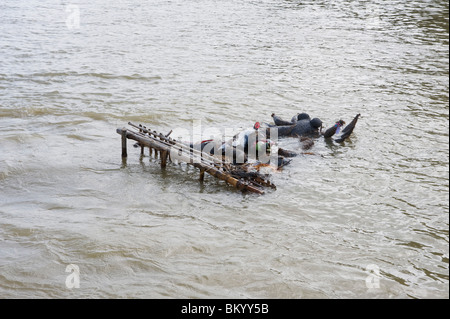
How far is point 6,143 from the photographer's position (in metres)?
11.9

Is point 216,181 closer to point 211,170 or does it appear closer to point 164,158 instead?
point 211,170

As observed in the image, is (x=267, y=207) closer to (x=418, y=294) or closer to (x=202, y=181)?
(x=202, y=181)

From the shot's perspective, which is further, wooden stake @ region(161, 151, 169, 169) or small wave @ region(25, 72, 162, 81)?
small wave @ region(25, 72, 162, 81)

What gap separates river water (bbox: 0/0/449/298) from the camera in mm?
7047

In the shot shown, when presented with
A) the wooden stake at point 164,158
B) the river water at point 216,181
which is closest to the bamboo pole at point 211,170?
the wooden stake at point 164,158

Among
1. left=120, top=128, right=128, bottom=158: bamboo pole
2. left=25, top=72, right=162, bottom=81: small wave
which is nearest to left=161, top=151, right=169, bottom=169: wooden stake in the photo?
left=120, top=128, right=128, bottom=158: bamboo pole

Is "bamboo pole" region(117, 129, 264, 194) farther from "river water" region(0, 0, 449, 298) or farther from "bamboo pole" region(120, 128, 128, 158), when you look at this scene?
"bamboo pole" region(120, 128, 128, 158)

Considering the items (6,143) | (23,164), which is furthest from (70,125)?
(23,164)

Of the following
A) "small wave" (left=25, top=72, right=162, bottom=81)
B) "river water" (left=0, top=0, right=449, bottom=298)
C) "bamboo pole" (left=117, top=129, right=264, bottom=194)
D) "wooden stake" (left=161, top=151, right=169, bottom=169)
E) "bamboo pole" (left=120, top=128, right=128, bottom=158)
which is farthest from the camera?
"small wave" (left=25, top=72, right=162, bottom=81)

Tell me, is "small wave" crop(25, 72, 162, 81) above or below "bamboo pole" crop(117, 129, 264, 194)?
above

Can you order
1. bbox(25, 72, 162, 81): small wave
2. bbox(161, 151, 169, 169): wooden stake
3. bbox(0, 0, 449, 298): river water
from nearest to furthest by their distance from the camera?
bbox(0, 0, 449, 298): river water → bbox(161, 151, 169, 169): wooden stake → bbox(25, 72, 162, 81): small wave

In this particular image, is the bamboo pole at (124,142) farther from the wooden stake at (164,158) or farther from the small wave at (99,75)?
the small wave at (99,75)

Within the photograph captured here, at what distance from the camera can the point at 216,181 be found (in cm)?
968
